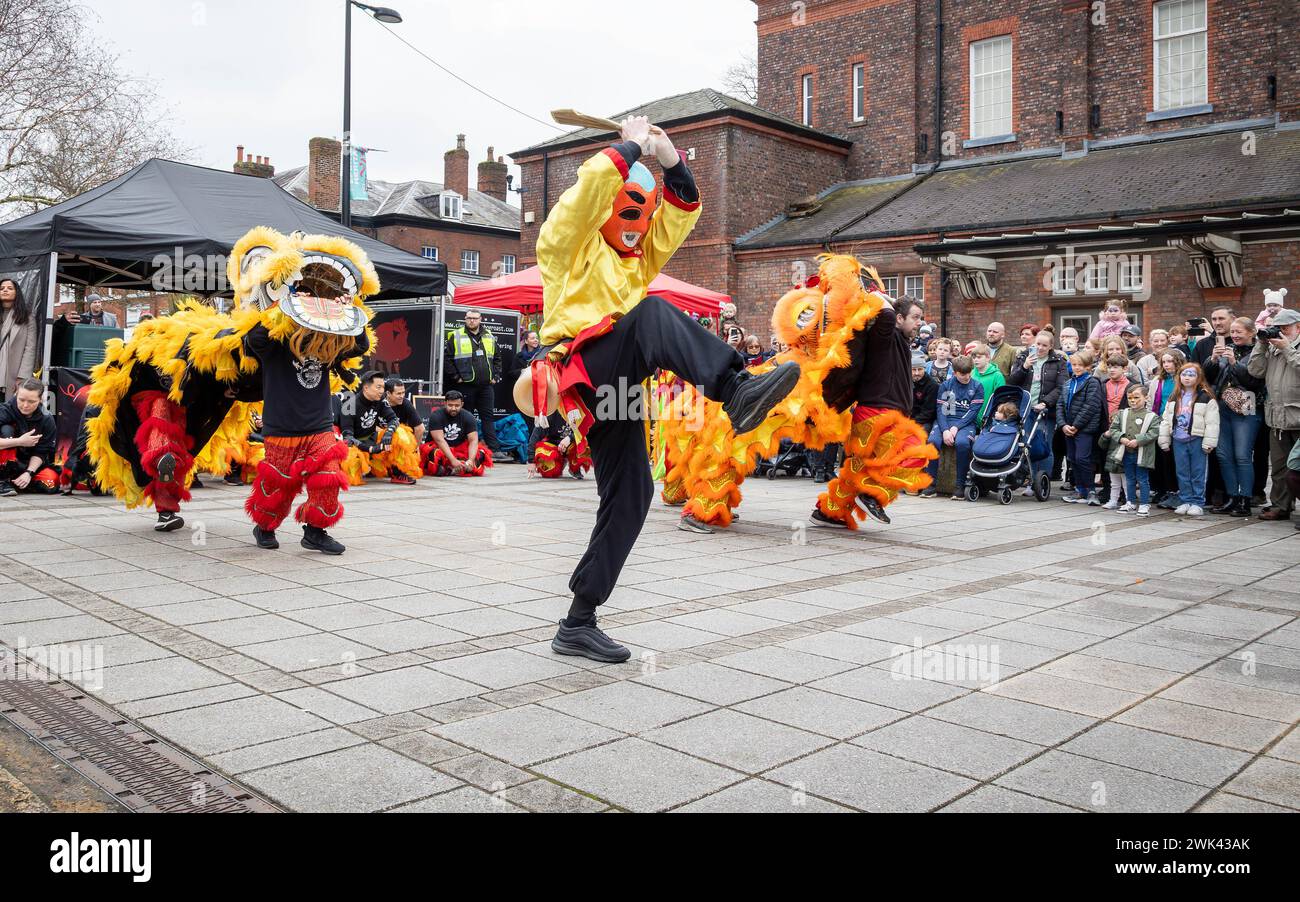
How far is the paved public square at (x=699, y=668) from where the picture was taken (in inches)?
127

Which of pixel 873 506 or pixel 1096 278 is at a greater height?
pixel 1096 278

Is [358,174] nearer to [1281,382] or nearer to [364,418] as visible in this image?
[364,418]

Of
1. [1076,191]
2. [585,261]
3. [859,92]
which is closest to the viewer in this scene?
[585,261]

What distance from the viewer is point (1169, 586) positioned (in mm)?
6730

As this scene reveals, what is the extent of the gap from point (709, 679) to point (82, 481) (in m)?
9.11

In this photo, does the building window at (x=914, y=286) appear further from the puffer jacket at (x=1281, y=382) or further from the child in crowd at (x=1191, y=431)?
the puffer jacket at (x=1281, y=382)

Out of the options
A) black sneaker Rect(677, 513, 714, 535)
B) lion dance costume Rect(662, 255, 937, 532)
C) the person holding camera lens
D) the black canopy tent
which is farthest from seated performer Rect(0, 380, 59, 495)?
the person holding camera lens

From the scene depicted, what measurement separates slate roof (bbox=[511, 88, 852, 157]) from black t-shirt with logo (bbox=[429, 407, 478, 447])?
13.3m

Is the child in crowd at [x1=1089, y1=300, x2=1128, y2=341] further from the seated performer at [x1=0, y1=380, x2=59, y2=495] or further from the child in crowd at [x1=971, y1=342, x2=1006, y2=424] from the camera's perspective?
the seated performer at [x1=0, y1=380, x2=59, y2=495]

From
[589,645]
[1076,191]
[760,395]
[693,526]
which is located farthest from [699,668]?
[1076,191]

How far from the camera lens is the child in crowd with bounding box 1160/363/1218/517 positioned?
10.8 m

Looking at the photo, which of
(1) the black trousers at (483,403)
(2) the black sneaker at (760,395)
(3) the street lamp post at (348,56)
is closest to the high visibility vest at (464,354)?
(1) the black trousers at (483,403)

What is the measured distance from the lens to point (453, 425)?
14.2 metres

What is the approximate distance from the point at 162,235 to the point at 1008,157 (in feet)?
63.2
